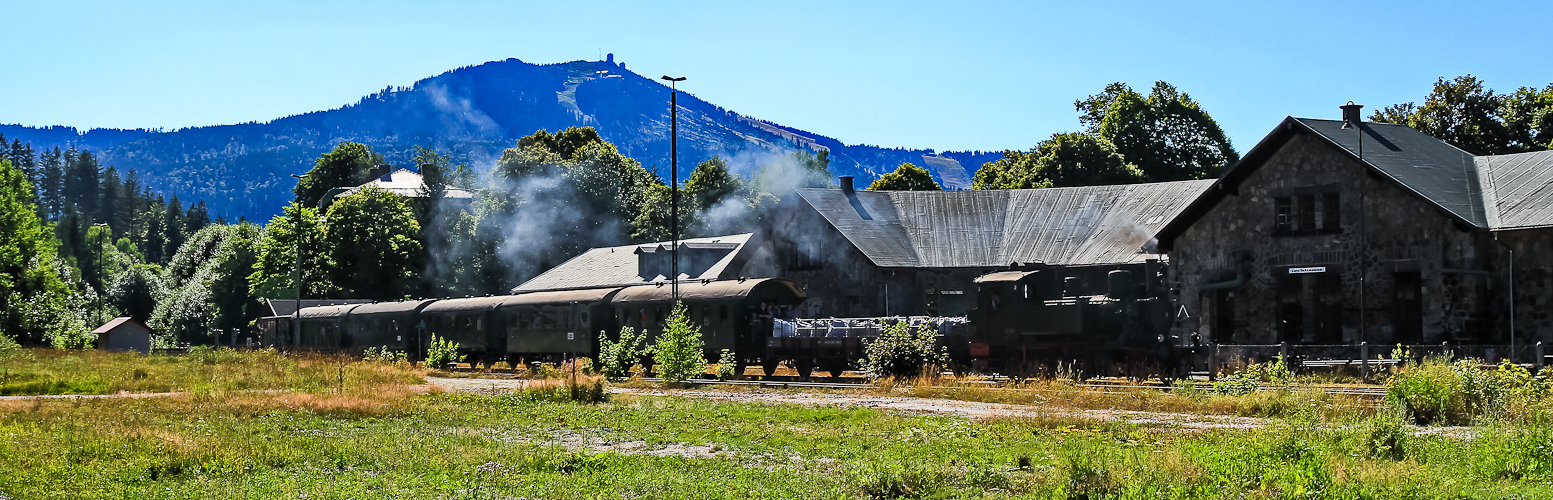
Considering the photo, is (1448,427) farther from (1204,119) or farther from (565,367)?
(1204,119)

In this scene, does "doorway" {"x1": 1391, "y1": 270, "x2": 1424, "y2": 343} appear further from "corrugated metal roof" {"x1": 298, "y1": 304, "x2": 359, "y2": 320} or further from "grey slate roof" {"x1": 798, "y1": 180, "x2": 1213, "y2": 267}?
"corrugated metal roof" {"x1": 298, "y1": 304, "x2": 359, "y2": 320}

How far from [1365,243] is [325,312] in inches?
1906

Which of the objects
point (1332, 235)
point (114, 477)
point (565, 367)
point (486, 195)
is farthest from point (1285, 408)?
point (486, 195)

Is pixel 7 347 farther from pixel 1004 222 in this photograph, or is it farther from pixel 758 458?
pixel 758 458

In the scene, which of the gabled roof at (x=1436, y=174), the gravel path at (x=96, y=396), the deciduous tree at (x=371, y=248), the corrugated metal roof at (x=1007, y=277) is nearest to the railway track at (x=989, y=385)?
the corrugated metal roof at (x=1007, y=277)

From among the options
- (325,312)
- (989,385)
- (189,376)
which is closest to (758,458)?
(989,385)

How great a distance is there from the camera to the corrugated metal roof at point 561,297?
48562 millimetres

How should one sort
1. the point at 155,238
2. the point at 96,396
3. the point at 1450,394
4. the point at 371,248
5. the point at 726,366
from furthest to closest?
the point at 155,238 < the point at 371,248 < the point at 726,366 < the point at 96,396 < the point at 1450,394

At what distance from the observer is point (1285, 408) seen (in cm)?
2142

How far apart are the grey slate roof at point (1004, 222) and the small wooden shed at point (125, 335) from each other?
6702 cm

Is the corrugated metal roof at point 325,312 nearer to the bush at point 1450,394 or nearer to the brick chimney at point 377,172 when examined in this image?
the bush at point 1450,394

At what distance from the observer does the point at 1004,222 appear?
52.6m

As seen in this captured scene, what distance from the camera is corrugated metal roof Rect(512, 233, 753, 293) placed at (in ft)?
189

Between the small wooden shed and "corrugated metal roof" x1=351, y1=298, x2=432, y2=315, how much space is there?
141 ft
